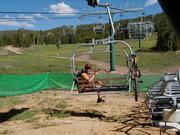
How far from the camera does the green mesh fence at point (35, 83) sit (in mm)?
21722

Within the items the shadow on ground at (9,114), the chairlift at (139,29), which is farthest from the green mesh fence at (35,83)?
the chairlift at (139,29)

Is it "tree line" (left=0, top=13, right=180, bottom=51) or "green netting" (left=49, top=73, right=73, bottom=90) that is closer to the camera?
"tree line" (left=0, top=13, right=180, bottom=51)

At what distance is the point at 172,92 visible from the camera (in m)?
7.08

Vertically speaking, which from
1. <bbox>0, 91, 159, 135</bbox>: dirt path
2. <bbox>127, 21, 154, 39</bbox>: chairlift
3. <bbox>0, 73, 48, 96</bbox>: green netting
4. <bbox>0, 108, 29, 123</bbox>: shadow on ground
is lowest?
<bbox>0, 108, 29, 123</bbox>: shadow on ground

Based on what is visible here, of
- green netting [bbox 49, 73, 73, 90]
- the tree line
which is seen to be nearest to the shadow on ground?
the tree line

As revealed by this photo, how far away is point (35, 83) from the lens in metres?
23.4

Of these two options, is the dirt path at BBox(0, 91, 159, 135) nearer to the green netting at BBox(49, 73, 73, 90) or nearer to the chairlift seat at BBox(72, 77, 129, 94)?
the chairlift seat at BBox(72, 77, 129, 94)

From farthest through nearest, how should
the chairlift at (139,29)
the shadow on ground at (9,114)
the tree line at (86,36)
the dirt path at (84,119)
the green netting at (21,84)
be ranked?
the green netting at (21,84) < the tree line at (86,36) < the shadow on ground at (9,114) < the chairlift at (139,29) < the dirt path at (84,119)

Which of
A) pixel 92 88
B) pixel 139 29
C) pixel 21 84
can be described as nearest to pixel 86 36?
pixel 21 84

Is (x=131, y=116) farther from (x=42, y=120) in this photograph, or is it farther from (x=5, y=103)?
(x=5, y=103)

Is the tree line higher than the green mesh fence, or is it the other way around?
the tree line

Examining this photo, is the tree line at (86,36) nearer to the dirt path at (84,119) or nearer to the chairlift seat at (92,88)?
the chairlift seat at (92,88)

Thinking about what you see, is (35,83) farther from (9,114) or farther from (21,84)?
(9,114)

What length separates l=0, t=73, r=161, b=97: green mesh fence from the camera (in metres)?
21.7
